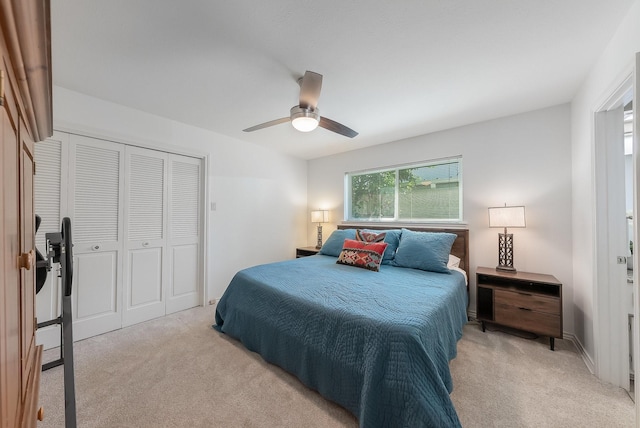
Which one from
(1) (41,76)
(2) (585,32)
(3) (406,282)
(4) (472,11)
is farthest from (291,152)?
(1) (41,76)

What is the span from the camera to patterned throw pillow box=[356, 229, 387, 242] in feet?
10.6

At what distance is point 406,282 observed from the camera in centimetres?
227

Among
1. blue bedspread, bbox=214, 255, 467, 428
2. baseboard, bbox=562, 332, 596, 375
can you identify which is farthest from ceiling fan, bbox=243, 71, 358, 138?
baseboard, bbox=562, 332, 596, 375

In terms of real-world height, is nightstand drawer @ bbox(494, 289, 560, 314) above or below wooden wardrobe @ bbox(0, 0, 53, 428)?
below

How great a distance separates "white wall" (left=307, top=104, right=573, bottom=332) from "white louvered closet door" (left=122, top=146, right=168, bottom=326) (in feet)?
11.2

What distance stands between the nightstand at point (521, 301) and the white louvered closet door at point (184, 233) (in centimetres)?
339

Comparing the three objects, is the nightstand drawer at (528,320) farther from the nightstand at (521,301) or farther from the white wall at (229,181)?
the white wall at (229,181)

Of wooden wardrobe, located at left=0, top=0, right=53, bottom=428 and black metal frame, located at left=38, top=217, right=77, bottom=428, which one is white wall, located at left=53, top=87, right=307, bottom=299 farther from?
wooden wardrobe, located at left=0, top=0, right=53, bottom=428

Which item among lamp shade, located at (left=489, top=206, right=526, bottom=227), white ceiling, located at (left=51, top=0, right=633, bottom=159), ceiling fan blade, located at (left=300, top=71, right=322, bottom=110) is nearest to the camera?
white ceiling, located at (left=51, top=0, right=633, bottom=159)

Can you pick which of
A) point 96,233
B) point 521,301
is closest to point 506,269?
point 521,301

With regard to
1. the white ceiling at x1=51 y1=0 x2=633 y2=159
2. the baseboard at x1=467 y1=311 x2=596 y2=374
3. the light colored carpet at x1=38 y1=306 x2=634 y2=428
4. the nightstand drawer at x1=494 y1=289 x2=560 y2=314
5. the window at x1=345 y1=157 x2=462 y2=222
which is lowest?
the light colored carpet at x1=38 y1=306 x2=634 y2=428

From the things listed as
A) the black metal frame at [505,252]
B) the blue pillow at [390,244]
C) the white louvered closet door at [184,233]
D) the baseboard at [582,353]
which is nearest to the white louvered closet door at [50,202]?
the white louvered closet door at [184,233]

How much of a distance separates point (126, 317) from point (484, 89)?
4.25m

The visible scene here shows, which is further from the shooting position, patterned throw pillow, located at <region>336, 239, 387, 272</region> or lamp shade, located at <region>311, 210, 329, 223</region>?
lamp shade, located at <region>311, 210, 329, 223</region>
